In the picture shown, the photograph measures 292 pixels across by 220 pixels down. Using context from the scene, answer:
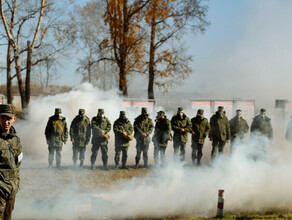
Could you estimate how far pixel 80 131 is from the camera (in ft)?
35.1

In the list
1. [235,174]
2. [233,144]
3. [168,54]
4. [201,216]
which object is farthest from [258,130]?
[168,54]

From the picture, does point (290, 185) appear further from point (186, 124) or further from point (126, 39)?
point (126, 39)

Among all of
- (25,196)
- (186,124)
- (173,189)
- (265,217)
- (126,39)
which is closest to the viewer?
(265,217)

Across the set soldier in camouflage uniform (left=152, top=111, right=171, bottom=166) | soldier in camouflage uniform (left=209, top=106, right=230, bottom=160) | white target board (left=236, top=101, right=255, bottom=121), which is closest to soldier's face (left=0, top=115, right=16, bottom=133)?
soldier in camouflage uniform (left=152, top=111, right=171, bottom=166)

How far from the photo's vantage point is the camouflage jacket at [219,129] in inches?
446

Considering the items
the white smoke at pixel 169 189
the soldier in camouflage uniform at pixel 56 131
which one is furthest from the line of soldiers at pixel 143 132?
the white smoke at pixel 169 189

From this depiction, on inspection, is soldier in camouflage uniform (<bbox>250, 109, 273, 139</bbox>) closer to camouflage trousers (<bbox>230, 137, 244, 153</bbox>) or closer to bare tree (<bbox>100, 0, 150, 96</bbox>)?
camouflage trousers (<bbox>230, 137, 244, 153</bbox>)

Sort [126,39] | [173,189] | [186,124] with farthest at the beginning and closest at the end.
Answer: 1. [126,39]
2. [186,124]
3. [173,189]

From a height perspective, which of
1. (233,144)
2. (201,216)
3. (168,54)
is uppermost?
(168,54)

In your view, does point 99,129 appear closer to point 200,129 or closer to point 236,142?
point 200,129

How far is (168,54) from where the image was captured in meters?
19.6

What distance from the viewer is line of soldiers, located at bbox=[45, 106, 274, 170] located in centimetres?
1071

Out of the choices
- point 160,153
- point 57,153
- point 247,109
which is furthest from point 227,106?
point 57,153

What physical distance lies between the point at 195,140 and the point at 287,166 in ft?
9.89
